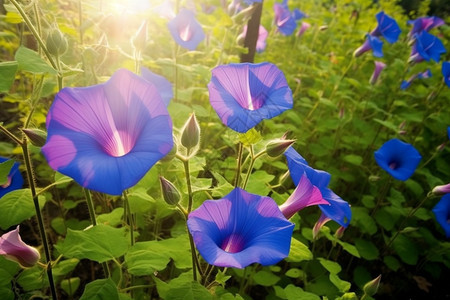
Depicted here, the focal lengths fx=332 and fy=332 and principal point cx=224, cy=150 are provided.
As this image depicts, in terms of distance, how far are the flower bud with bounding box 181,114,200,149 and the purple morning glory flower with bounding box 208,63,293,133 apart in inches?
3.4

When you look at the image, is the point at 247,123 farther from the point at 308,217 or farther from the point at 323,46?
the point at 323,46

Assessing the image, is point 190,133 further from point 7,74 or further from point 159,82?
point 159,82

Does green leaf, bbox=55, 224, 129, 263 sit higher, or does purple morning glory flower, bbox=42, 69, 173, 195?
purple morning glory flower, bbox=42, 69, 173, 195

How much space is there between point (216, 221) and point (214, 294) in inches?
12.5

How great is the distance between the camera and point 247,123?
0.85 meters

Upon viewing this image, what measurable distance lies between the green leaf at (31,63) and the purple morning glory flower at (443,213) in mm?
2291

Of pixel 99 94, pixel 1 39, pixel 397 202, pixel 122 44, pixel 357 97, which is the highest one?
pixel 99 94

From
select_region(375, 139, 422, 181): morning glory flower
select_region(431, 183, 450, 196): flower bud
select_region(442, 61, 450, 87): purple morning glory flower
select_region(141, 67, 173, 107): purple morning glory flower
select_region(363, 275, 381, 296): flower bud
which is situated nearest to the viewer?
select_region(363, 275, 381, 296): flower bud

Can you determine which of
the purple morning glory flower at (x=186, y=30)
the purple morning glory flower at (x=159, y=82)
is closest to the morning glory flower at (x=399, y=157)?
the purple morning glory flower at (x=186, y=30)

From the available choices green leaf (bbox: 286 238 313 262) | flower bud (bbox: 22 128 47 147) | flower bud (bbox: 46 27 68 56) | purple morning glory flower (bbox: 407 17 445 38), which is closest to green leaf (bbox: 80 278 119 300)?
flower bud (bbox: 22 128 47 147)

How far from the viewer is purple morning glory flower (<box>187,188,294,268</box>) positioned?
75 cm

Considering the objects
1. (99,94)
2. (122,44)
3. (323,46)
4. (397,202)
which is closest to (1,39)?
(122,44)

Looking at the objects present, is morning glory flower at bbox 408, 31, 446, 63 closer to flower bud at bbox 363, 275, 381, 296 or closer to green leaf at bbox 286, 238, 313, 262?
flower bud at bbox 363, 275, 381, 296

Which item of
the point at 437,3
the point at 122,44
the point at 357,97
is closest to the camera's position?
the point at 122,44
